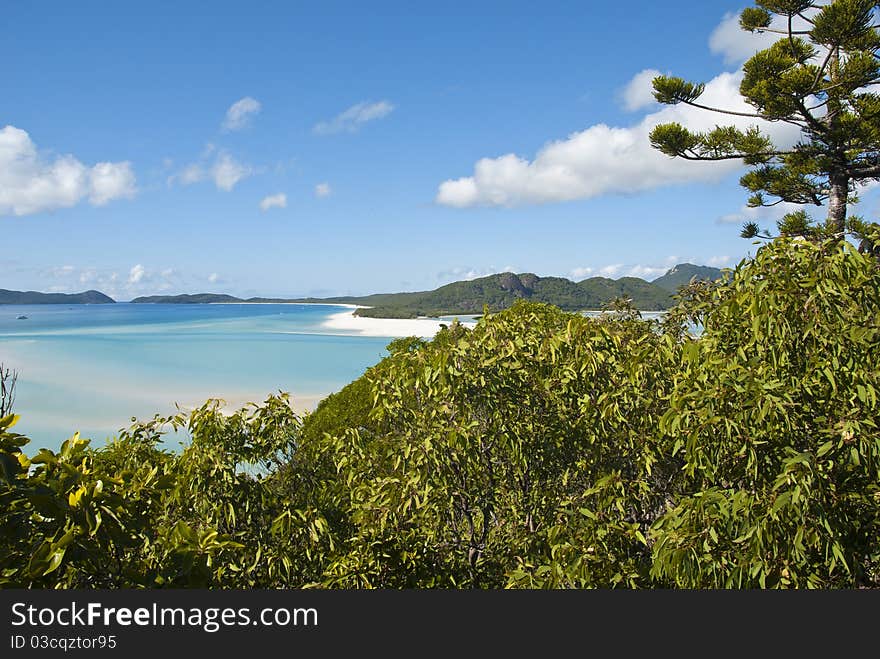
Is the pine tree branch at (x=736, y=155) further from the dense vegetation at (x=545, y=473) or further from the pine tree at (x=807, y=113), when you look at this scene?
the dense vegetation at (x=545, y=473)

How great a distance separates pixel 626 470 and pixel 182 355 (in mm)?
82381

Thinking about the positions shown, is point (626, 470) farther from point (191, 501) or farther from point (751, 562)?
point (191, 501)

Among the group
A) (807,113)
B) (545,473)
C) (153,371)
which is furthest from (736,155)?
(153,371)

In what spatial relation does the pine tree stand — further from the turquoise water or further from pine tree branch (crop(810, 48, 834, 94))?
the turquoise water

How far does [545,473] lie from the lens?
5391 mm

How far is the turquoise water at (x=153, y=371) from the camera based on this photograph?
43.5 metres

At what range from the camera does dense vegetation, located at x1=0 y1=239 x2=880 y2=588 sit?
10.5 feet

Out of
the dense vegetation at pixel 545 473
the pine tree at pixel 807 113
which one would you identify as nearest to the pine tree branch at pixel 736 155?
the pine tree at pixel 807 113

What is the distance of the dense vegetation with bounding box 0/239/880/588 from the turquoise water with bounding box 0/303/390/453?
25713 millimetres

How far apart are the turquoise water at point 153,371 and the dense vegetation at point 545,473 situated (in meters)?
25.7

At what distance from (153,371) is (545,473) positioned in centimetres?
6586

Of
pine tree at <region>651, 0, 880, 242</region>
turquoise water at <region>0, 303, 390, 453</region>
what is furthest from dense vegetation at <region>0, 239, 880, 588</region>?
turquoise water at <region>0, 303, 390, 453</region>

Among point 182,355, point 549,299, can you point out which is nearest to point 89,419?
point 182,355

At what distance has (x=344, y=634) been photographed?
2910 millimetres
